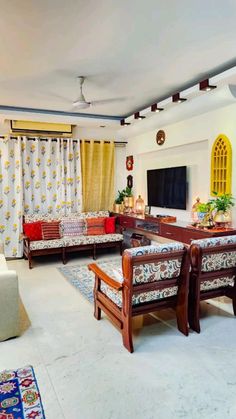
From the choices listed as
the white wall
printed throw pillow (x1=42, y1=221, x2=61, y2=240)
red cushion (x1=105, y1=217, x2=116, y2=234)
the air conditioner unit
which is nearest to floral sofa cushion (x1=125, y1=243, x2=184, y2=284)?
the white wall

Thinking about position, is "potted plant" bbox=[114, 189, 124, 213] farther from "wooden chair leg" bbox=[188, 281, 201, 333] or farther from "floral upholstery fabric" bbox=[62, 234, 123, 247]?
"wooden chair leg" bbox=[188, 281, 201, 333]

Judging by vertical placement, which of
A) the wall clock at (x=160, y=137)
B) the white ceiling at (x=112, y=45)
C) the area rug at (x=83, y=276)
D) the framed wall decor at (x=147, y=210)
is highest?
the white ceiling at (x=112, y=45)

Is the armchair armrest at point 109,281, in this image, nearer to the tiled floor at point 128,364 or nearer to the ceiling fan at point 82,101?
the tiled floor at point 128,364

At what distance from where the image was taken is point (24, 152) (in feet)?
18.6

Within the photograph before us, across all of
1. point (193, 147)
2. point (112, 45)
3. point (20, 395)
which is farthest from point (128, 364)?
point (193, 147)

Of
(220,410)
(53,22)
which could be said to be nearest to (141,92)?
(53,22)

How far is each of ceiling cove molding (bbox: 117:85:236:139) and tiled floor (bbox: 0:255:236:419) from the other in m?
2.49

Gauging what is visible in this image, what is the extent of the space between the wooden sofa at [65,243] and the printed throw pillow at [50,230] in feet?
0.45

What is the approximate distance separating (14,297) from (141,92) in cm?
319

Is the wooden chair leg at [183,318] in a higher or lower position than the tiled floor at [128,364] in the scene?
higher

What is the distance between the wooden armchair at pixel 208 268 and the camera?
2.77 metres

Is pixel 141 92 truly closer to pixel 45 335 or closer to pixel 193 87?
pixel 193 87

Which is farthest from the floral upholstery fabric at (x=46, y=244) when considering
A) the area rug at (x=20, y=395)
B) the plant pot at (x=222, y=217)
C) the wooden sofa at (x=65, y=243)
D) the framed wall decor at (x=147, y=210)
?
the area rug at (x=20, y=395)

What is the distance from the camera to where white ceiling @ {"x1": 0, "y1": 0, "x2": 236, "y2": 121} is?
224cm
